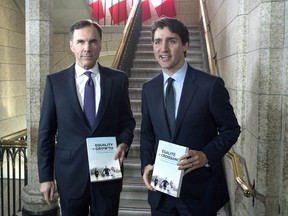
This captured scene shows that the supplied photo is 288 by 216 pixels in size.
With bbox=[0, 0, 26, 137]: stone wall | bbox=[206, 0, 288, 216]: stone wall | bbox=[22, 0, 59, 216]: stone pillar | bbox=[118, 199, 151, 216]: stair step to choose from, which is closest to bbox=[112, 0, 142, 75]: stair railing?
bbox=[22, 0, 59, 216]: stone pillar

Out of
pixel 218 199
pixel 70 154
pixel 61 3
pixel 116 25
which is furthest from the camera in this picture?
pixel 116 25

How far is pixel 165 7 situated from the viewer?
31.7ft

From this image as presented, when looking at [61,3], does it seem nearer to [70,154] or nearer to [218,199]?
[70,154]

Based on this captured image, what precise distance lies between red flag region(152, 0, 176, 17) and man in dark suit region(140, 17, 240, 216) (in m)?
8.00

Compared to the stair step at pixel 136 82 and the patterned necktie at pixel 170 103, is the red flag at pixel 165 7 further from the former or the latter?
the patterned necktie at pixel 170 103

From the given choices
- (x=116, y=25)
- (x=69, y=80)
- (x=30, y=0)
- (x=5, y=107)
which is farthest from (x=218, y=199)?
(x=116, y=25)

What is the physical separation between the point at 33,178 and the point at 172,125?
2.68 m

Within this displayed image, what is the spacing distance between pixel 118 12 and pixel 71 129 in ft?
25.4

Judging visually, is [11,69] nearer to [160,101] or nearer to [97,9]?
[97,9]

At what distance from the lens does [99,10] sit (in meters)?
9.41

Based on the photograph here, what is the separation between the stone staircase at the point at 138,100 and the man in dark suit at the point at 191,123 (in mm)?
2305

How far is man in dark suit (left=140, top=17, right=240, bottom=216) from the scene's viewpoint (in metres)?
1.88

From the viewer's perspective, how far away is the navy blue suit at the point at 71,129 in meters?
2.17

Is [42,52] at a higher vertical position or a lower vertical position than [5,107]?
higher
